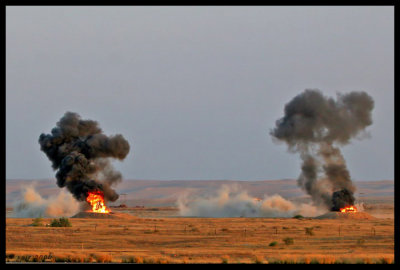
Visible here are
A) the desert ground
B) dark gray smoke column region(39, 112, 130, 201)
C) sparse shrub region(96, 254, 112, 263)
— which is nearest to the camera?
sparse shrub region(96, 254, 112, 263)

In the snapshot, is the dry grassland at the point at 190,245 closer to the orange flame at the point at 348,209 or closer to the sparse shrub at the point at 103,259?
the sparse shrub at the point at 103,259

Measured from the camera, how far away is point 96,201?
150 meters

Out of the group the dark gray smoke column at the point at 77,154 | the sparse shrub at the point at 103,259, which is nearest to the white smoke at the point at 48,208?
the dark gray smoke column at the point at 77,154

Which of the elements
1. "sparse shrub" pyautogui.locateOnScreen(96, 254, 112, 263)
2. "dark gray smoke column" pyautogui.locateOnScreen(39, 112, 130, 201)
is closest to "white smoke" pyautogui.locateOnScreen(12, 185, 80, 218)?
Answer: "dark gray smoke column" pyautogui.locateOnScreen(39, 112, 130, 201)

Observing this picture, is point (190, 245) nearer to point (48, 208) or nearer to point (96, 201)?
point (96, 201)

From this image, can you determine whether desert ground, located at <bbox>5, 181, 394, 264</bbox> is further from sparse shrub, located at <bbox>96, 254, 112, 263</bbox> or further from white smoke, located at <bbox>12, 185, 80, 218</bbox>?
white smoke, located at <bbox>12, 185, 80, 218</bbox>

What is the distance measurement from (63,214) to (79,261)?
5071 inches

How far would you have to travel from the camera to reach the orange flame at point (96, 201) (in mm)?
149125

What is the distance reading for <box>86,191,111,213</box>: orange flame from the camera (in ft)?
489

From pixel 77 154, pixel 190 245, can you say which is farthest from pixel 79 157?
pixel 190 245

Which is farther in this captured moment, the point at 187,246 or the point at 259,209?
the point at 259,209

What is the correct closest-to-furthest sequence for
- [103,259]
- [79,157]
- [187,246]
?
[103,259]
[187,246]
[79,157]
